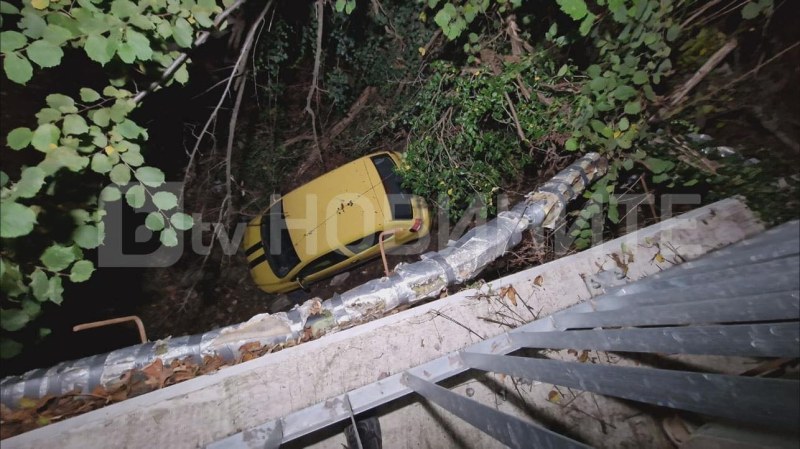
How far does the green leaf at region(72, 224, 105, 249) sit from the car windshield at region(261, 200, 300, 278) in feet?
9.17

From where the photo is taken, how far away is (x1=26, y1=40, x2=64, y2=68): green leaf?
5.49 feet

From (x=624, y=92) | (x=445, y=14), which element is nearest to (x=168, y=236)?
(x=445, y=14)

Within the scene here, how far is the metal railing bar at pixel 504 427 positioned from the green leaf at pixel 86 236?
2242 mm

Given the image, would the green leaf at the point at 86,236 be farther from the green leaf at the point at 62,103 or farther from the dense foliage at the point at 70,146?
the green leaf at the point at 62,103

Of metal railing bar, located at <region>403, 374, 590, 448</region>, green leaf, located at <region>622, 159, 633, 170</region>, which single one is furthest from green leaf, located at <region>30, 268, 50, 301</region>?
green leaf, located at <region>622, 159, 633, 170</region>

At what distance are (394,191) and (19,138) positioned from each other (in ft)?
11.7

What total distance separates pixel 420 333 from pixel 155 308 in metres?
5.22

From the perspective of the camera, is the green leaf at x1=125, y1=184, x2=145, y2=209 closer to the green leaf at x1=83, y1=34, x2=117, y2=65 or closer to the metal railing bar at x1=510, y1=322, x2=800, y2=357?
the green leaf at x1=83, y1=34, x2=117, y2=65

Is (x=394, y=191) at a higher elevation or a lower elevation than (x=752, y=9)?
higher

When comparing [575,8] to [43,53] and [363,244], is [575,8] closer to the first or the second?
[43,53]

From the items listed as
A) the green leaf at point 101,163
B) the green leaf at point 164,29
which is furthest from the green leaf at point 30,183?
the green leaf at point 164,29

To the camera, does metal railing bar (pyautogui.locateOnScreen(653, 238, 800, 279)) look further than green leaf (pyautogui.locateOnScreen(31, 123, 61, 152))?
No

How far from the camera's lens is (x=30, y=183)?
62.9 inches

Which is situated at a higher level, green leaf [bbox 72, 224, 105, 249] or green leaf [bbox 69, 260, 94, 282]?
green leaf [bbox 72, 224, 105, 249]
